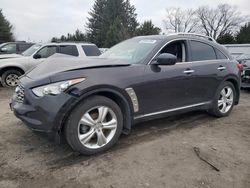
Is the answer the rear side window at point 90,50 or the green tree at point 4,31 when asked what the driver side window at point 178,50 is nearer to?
the rear side window at point 90,50

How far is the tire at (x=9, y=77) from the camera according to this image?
9328 millimetres

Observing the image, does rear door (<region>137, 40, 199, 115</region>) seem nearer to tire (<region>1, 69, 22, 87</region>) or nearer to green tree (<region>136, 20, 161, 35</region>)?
tire (<region>1, 69, 22, 87</region>)

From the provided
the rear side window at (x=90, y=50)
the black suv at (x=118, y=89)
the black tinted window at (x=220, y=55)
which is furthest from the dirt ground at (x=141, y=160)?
the rear side window at (x=90, y=50)

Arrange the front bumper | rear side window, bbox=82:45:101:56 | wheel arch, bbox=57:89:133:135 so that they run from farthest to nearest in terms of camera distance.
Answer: rear side window, bbox=82:45:101:56
wheel arch, bbox=57:89:133:135
the front bumper

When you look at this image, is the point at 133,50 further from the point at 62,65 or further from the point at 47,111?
the point at 47,111

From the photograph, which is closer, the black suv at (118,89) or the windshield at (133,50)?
the black suv at (118,89)

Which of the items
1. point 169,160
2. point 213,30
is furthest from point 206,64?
point 213,30

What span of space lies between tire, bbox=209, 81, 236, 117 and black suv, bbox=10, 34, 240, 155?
27 millimetres

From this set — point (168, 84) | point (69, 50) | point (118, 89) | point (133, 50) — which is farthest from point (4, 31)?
point (118, 89)

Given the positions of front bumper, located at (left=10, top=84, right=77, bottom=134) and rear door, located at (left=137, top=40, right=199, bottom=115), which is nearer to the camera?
front bumper, located at (left=10, top=84, right=77, bottom=134)

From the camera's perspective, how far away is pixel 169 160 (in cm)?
346

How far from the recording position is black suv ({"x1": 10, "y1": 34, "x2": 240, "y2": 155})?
3293 millimetres

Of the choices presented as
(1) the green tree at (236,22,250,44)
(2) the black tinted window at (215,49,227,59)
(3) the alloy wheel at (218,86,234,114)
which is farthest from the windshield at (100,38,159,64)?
(1) the green tree at (236,22,250,44)

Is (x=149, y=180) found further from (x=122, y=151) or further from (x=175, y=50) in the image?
(x=175, y=50)
